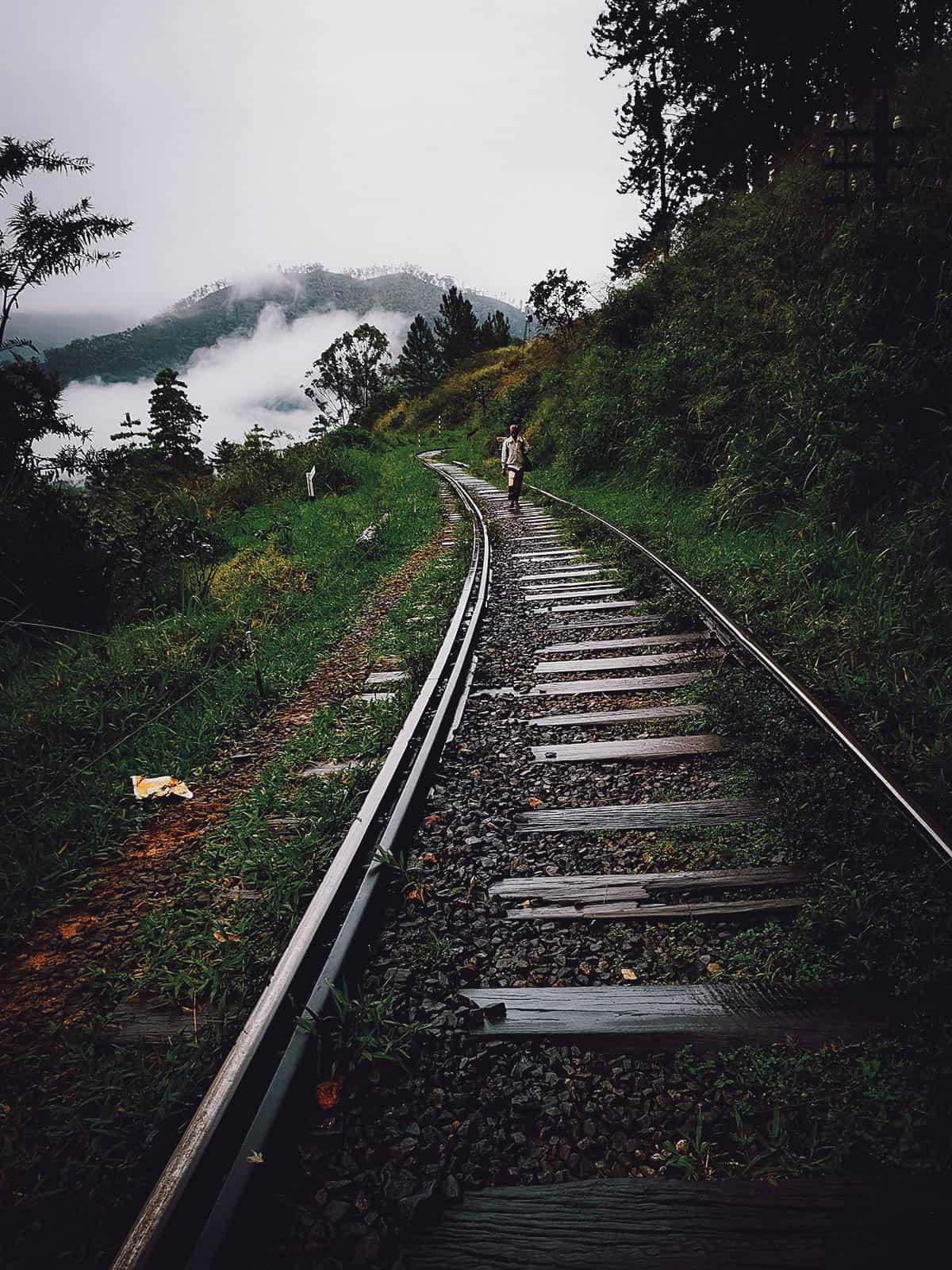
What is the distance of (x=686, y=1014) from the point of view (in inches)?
65.9

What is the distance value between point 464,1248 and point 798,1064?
92 cm

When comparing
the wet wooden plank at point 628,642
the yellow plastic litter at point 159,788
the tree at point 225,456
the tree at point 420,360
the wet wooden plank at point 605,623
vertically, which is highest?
the tree at point 420,360

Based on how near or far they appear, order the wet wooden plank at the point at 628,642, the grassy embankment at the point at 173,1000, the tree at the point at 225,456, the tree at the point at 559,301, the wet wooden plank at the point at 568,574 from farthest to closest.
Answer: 1. the tree at the point at 559,301
2. the tree at the point at 225,456
3. the wet wooden plank at the point at 568,574
4. the wet wooden plank at the point at 628,642
5. the grassy embankment at the point at 173,1000

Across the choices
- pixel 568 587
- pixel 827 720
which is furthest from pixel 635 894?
pixel 568 587

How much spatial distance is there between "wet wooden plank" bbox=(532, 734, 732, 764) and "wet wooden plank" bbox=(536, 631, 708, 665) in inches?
56.1

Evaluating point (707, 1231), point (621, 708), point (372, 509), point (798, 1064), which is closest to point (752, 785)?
point (621, 708)

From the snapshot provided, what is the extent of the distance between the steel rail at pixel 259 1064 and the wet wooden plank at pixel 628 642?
1910 millimetres

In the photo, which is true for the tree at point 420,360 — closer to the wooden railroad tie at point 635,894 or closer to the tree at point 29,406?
the tree at point 29,406

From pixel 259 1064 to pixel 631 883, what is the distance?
133 centimetres

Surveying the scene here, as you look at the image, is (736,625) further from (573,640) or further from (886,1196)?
(886,1196)

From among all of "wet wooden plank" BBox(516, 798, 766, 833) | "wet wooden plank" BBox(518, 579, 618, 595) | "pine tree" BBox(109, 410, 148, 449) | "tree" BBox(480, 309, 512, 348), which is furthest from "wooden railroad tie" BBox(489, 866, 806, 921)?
"tree" BBox(480, 309, 512, 348)

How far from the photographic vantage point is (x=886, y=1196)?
3.99 ft

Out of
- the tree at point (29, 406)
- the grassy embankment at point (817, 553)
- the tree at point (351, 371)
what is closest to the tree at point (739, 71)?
→ the grassy embankment at point (817, 553)

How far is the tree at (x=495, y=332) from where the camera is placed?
55094mm
